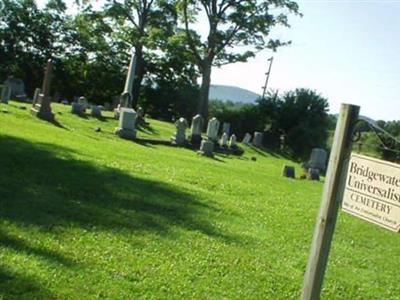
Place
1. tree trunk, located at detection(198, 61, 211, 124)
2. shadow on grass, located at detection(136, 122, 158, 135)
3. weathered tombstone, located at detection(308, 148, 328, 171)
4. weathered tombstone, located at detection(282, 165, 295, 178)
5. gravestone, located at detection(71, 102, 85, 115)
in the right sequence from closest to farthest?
weathered tombstone, located at detection(282, 165, 295, 178) → weathered tombstone, located at detection(308, 148, 328, 171) → gravestone, located at detection(71, 102, 85, 115) → shadow on grass, located at detection(136, 122, 158, 135) → tree trunk, located at detection(198, 61, 211, 124)

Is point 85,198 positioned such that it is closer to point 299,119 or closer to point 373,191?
point 373,191

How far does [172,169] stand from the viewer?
13.6 metres

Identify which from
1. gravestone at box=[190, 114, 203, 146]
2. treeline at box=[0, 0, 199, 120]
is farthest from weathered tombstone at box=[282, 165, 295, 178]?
treeline at box=[0, 0, 199, 120]

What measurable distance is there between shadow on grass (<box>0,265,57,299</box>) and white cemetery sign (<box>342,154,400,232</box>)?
8.54ft

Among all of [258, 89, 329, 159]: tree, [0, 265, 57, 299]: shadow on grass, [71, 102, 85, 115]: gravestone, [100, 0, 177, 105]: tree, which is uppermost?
[100, 0, 177, 105]: tree

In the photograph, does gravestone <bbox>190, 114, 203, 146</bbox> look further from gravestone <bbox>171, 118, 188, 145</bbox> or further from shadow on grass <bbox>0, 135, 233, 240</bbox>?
shadow on grass <bbox>0, 135, 233, 240</bbox>

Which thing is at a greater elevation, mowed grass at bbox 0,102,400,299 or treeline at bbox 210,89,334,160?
treeline at bbox 210,89,334,160

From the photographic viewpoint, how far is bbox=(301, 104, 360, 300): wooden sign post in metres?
3.78

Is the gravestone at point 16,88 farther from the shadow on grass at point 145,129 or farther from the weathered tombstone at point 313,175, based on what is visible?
the weathered tombstone at point 313,175

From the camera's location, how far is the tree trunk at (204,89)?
120 ft

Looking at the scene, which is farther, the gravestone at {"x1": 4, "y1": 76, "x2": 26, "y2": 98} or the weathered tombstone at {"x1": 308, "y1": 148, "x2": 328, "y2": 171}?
the gravestone at {"x1": 4, "y1": 76, "x2": 26, "y2": 98}

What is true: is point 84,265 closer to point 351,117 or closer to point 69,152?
point 351,117

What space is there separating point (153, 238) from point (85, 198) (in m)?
1.85

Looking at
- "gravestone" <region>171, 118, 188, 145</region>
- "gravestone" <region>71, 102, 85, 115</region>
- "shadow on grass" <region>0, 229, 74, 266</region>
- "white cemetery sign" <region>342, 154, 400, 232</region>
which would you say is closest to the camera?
"white cemetery sign" <region>342, 154, 400, 232</region>
